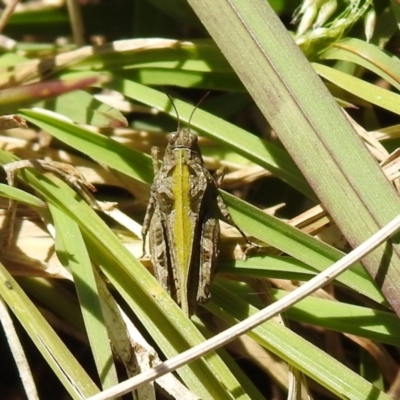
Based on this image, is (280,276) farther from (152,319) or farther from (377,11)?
(377,11)

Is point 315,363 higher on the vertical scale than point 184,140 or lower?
lower

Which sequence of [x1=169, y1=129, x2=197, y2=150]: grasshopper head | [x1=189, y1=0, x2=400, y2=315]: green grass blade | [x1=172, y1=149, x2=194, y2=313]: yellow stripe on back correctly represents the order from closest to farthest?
[x1=189, y1=0, x2=400, y2=315]: green grass blade → [x1=172, y1=149, x2=194, y2=313]: yellow stripe on back → [x1=169, y1=129, x2=197, y2=150]: grasshopper head

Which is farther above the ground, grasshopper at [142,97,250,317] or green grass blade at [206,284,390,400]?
grasshopper at [142,97,250,317]

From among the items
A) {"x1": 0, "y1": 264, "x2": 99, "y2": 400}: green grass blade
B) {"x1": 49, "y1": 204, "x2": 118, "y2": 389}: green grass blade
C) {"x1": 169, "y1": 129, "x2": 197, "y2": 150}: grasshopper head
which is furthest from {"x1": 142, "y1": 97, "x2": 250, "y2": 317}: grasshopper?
{"x1": 0, "y1": 264, "x2": 99, "y2": 400}: green grass blade

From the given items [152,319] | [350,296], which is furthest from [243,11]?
[350,296]

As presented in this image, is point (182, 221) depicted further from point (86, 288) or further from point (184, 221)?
point (86, 288)

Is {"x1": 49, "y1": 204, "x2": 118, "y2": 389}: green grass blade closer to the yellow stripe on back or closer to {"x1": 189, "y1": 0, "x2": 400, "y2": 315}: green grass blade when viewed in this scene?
the yellow stripe on back

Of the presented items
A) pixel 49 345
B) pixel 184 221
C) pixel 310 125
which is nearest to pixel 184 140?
pixel 184 221

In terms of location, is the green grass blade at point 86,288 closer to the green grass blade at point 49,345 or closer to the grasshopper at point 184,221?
the green grass blade at point 49,345

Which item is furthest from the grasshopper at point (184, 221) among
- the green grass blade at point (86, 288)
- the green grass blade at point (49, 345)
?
the green grass blade at point (49, 345)
